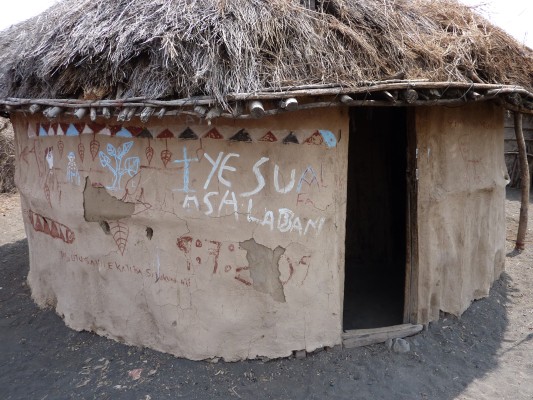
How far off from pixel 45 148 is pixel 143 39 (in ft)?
6.13

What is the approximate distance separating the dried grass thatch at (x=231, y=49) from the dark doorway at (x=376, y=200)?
1.91 metres

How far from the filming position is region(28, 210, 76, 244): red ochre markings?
4.88 meters

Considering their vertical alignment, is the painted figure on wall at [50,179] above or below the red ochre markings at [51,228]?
above

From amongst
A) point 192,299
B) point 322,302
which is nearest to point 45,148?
point 192,299

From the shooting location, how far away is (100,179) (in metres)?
4.50

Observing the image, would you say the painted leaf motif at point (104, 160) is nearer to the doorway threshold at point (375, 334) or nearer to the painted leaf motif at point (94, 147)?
the painted leaf motif at point (94, 147)

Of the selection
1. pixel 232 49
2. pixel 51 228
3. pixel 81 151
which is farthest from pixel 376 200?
pixel 51 228

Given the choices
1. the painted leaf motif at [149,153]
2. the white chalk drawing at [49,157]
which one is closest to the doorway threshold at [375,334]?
the painted leaf motif at [149,153]

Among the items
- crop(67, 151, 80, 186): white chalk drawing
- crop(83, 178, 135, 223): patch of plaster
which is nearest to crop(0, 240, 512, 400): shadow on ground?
crop(83, 178, 135, 223): patch of plaster

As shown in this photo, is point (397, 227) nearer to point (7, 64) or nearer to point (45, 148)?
point (45, 148)

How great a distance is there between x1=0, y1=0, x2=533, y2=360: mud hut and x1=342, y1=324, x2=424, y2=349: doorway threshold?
0.10ft

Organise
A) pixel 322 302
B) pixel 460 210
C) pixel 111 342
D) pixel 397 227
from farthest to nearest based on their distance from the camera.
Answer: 1. pixel 397 227
2. pixel 460 210
3. pixel 111 342
4. pixel 322 302

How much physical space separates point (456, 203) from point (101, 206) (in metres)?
3.47

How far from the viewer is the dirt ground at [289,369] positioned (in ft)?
13.3
